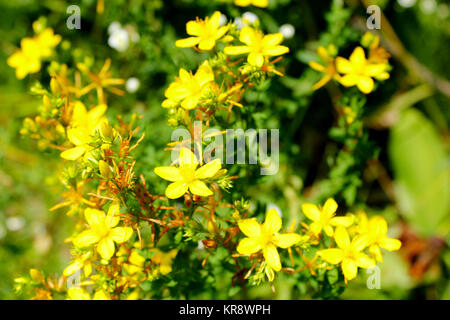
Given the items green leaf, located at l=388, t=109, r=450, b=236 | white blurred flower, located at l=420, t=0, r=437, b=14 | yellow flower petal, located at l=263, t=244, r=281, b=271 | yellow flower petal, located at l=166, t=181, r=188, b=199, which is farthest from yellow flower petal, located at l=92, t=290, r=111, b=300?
white blurred flower, located at l=420, t=0, r=437, b=14

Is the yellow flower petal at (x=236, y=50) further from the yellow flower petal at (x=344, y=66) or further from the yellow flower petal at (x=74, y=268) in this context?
the yellow flower petal at (x=74, y=268)

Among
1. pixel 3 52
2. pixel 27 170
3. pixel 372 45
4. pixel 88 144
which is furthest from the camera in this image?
pixel 3 52

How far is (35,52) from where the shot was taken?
192 centimetres

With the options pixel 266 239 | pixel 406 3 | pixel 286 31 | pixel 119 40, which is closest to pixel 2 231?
pixel 119 40

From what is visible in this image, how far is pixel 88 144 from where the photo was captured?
1.13 meters

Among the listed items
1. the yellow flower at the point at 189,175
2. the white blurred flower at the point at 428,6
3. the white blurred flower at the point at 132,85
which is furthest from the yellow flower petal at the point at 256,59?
the white blurred flower at the point at 428,6

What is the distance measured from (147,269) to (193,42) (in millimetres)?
802

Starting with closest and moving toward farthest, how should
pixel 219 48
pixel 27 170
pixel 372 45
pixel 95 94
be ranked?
pixel 372 45
pixel 219 48
pixel 95 94
pixel 27 170

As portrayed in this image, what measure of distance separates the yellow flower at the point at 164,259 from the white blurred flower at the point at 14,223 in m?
1.58

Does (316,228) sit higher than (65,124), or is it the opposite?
(65,124)

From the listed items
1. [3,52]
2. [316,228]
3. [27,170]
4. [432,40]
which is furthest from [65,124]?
[432,40]

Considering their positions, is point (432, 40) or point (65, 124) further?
point (432, 40)

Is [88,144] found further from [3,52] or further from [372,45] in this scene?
[3,52]

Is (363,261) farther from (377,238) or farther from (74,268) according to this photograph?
(74,268)
